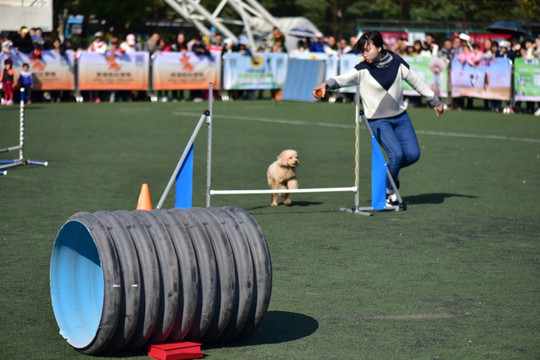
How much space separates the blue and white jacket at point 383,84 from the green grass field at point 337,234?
1.20m

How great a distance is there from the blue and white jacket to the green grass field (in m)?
1.20

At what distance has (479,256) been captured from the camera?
26.4 ft

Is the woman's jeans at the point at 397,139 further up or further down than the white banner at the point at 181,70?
further down

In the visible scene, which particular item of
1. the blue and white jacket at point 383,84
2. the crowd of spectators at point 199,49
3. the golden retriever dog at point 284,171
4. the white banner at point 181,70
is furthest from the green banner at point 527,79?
the golden retriever dog at point 284,171

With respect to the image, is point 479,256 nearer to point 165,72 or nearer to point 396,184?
point 396,184

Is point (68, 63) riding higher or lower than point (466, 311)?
higher

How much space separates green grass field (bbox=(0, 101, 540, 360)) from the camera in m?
5.61

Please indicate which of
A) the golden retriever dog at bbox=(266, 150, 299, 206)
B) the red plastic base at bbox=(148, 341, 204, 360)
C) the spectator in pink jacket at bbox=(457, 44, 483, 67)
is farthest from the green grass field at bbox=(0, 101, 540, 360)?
the spectator in pink jacket at bbox=(457, 44, 483, 67)

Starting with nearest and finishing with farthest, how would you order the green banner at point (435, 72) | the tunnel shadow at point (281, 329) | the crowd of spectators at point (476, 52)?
the tunnel shadow at point (281, 329), the crowd of spectators at point (476, 52), the green banner at point (435, 72)

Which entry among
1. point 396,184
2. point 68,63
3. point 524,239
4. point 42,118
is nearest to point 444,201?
point 396,184

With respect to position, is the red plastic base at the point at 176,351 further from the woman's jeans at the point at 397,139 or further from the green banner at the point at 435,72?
the green banner at the point at 435,72

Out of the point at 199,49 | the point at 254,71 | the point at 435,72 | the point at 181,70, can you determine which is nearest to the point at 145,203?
the point at 435,72

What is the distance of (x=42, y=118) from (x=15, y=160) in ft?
25.5

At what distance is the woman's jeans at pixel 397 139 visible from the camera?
411 inches
